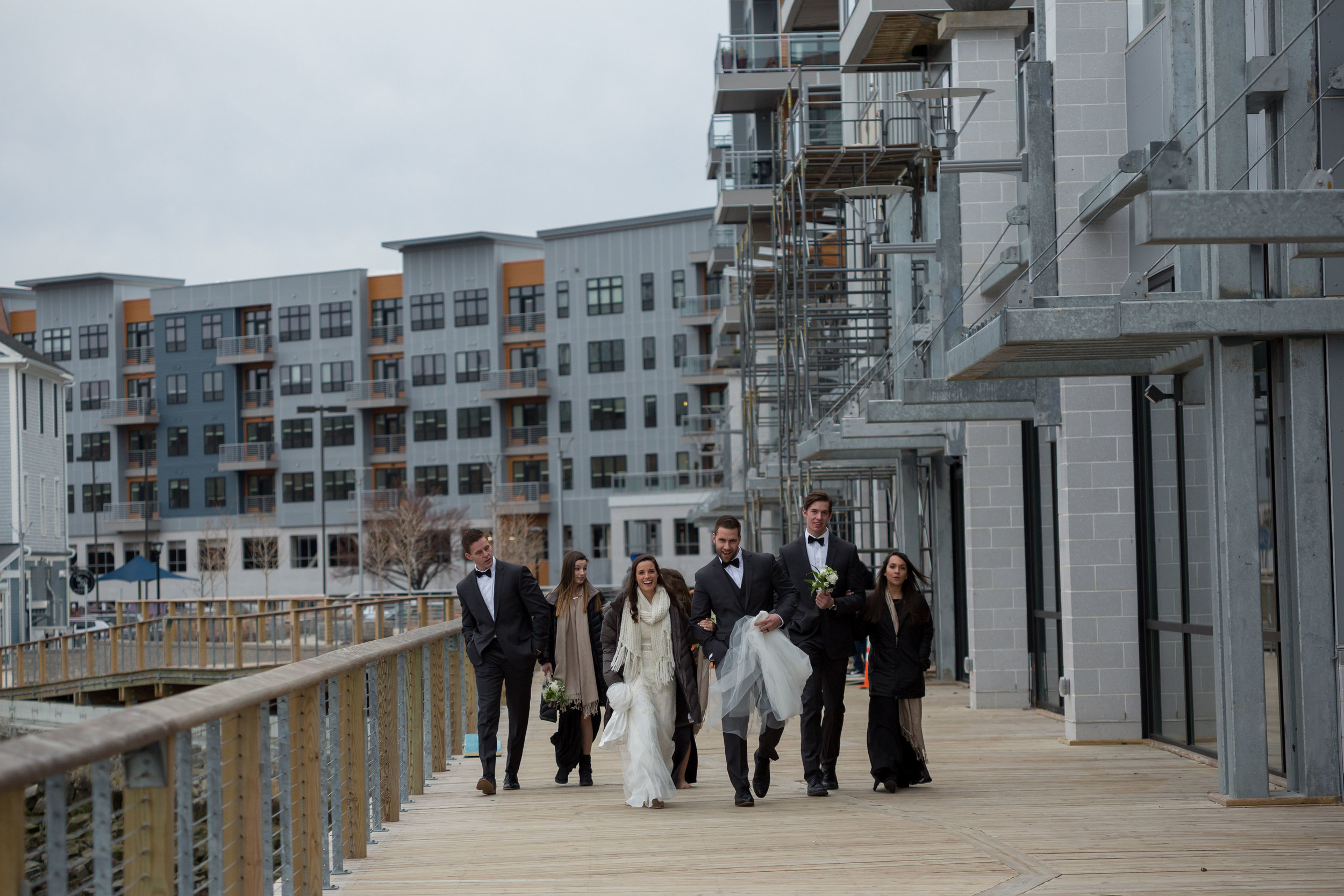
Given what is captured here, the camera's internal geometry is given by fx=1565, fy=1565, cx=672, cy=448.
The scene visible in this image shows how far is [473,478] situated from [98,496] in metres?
23.1

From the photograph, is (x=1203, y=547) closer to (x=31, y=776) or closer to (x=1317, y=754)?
(x=1317, y=754)

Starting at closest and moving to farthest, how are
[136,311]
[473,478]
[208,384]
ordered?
[473,478], [208,384], [136,311]

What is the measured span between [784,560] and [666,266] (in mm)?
72084

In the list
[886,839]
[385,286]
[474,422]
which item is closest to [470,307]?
[385,286]

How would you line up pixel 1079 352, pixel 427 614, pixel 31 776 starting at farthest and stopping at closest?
pixel 427 614
pixel 1079 352
pixel 31 776

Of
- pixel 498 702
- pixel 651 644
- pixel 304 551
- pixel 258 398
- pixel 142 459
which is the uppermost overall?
pixel 258 398

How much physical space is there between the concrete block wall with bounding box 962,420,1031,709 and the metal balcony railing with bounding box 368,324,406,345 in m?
70.3

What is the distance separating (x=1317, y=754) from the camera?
32.5 feet

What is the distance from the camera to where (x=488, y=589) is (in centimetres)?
1224

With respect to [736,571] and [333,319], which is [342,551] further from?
[736,571]

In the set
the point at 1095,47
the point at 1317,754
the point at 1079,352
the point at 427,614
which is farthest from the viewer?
the point at 427,614

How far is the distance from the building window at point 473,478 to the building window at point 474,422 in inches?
62.1

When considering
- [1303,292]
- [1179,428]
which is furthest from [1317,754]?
[1179,428]

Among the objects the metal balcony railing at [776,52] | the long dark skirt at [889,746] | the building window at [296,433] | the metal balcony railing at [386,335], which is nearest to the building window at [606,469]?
the metal balcony railing at [386,335]
